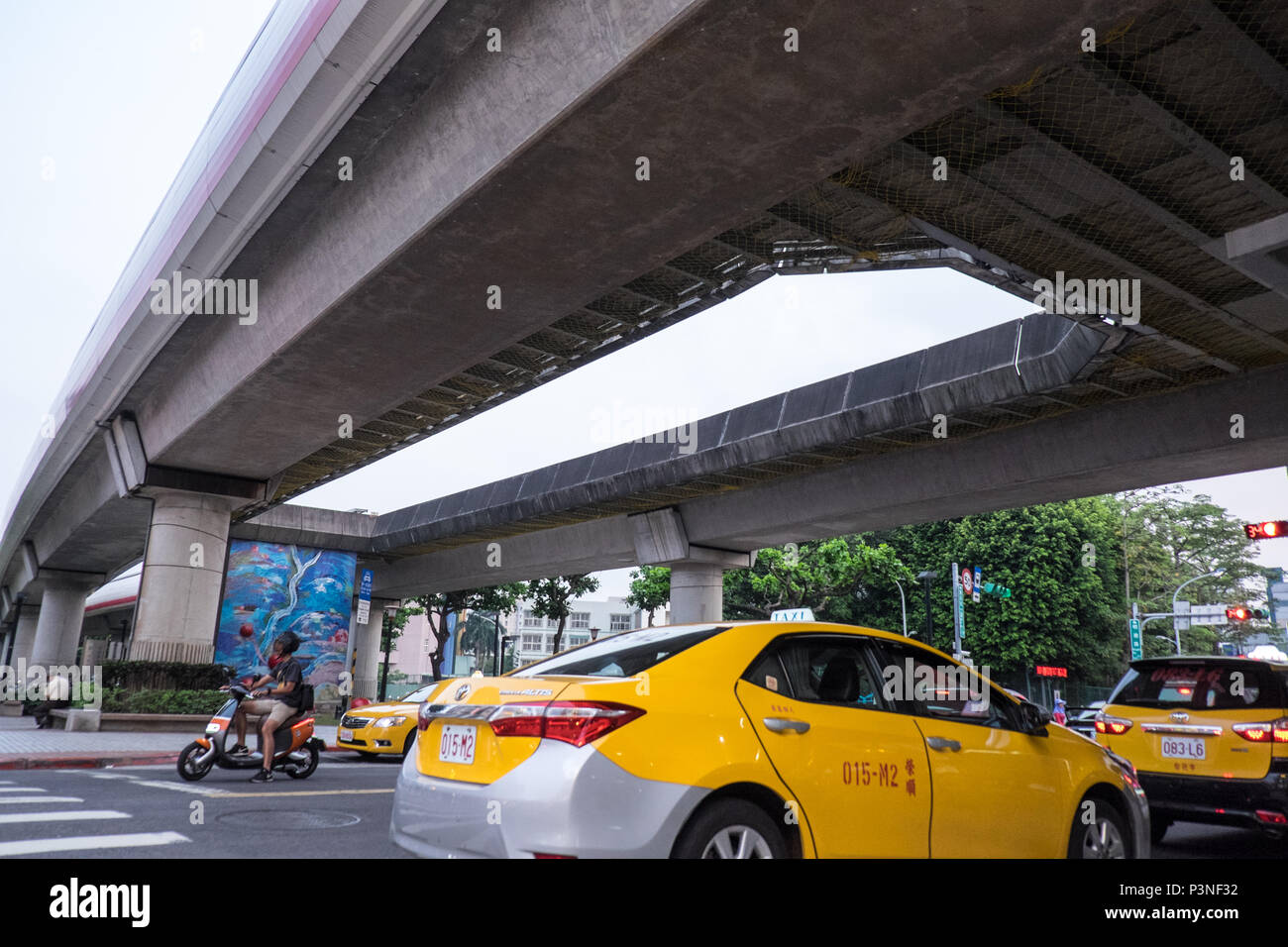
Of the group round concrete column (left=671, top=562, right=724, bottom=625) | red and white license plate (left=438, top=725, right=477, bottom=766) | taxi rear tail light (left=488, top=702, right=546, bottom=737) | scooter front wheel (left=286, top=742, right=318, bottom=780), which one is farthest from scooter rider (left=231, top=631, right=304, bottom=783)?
round concrete column (left=671, top=562, right=724, bottom=625)

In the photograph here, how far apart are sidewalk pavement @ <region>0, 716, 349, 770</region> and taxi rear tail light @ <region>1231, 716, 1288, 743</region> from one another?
13.0m

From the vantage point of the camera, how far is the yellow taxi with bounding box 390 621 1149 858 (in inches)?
152

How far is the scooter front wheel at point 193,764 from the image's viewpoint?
33.7ft

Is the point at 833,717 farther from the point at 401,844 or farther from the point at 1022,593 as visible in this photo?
the point at 1022,593

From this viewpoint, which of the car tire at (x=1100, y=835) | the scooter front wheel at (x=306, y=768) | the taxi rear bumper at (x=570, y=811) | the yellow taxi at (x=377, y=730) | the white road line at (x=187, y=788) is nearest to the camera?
the taxi rear bumper at (x=570, y=811)

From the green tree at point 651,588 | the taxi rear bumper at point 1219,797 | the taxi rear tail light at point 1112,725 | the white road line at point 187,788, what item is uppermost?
the green tree at point 651,588

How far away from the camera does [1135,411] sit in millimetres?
15633

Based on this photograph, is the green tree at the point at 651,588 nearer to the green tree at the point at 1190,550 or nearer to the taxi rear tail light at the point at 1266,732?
the green tree at the point at 1190,550

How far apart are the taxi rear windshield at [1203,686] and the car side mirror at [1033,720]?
11.1ft

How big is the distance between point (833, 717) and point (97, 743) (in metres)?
15.3

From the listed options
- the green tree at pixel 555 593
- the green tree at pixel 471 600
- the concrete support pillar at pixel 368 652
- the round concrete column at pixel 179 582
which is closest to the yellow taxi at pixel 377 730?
the round concrete column at pixel 179 582

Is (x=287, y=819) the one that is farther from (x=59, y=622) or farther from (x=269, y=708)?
(x=59, y=622)

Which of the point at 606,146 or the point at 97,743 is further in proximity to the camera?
the point at 97,743
